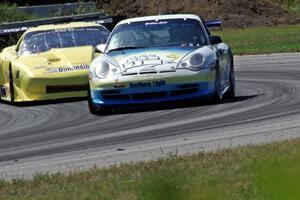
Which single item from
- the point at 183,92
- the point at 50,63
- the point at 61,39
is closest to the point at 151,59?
the point at 183,92

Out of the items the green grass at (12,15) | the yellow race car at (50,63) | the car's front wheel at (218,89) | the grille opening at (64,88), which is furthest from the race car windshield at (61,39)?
the green grass at (12,15)

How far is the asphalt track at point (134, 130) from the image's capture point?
26.1 ft

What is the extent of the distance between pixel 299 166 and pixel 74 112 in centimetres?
1138

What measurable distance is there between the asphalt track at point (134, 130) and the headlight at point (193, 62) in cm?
54

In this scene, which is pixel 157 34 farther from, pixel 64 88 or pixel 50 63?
pixel 50 63

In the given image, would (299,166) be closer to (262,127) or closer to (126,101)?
(262,127)

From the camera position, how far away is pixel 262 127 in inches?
356

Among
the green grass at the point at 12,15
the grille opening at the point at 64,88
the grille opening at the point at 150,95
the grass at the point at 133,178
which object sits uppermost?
the grass at the point at 133,178

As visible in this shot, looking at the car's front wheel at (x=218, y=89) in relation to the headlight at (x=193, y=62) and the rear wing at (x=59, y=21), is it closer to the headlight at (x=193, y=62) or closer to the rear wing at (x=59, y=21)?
the headlight at (x=193, y=62)

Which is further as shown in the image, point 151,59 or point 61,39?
point 61,39

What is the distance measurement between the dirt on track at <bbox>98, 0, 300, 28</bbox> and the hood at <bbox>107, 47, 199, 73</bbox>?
34415 mm

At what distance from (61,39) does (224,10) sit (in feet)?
112

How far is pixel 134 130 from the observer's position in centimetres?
977

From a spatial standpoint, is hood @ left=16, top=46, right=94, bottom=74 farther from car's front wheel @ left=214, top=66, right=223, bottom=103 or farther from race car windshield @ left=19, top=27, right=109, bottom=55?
car's front wheel @ left=214, top=66, right=223, bottom=103
